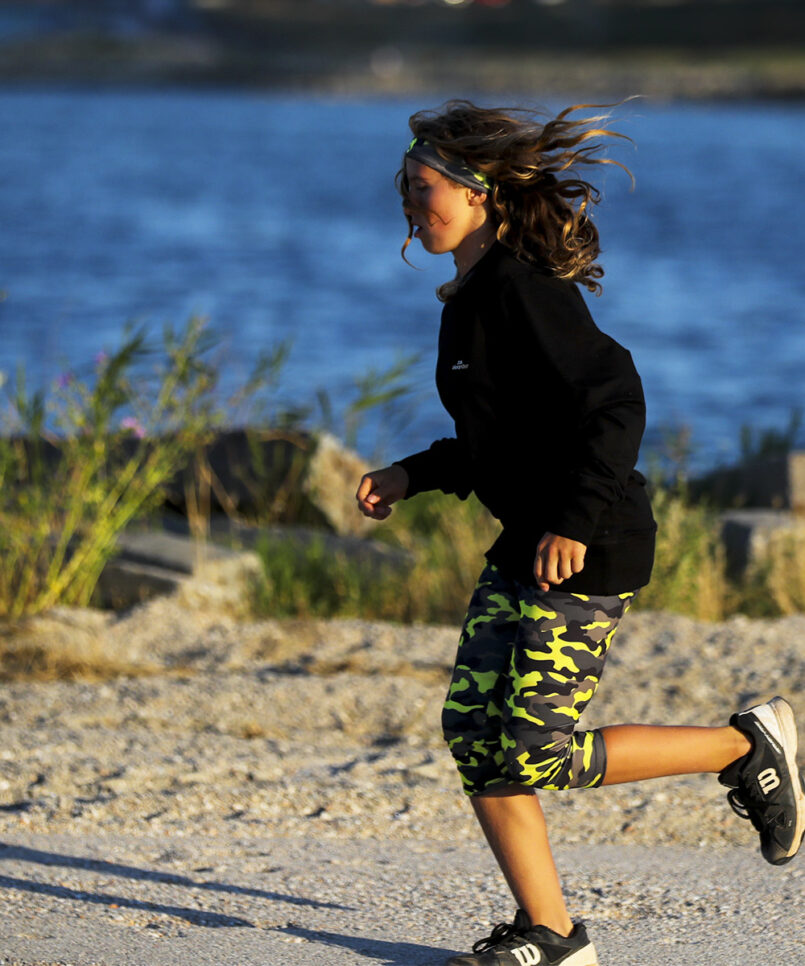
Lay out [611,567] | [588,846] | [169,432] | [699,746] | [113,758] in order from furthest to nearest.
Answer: [169,432] < [113,758] < [588,846] < [699,746] < [611,567]

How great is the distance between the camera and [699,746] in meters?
3.16

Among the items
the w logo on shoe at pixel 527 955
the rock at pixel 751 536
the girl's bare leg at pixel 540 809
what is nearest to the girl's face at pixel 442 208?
the girl's bare leg at pixel 540 809

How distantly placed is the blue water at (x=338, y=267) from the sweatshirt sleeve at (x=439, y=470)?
2.51ft

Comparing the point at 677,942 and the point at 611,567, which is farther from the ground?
the point at 611,567

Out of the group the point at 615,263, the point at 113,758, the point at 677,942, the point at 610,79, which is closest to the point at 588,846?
the point at 677,942

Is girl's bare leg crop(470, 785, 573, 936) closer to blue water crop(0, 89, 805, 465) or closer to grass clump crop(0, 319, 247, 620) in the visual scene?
blue water crop(0, 89, 805, 465)

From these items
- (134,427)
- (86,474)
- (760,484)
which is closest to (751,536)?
(760,484)

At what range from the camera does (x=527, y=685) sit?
2.94 meters

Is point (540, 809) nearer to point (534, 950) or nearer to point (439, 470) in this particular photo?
point (534, 950)

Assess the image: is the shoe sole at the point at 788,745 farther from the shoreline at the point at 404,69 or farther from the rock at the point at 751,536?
the shoreline at the point at 404,69

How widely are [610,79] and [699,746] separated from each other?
270 ft

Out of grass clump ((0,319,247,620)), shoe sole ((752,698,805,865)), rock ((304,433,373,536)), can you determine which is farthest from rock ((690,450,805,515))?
shoe sole ((752,698,805,865))

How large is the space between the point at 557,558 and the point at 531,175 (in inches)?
30.4

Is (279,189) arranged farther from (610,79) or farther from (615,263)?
(610,79)
